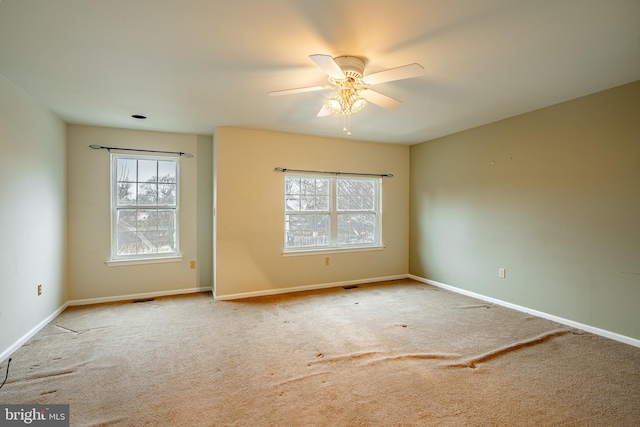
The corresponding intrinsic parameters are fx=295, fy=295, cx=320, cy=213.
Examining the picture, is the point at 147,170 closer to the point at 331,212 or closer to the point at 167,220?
the point at 167,220

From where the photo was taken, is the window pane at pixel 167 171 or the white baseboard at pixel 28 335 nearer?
the white baseboard at pixel 28 335

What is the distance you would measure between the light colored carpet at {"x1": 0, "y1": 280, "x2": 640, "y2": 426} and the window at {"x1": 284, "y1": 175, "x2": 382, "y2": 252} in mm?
1431

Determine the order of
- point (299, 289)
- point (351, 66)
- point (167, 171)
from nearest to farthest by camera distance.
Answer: point (351, 66), point (167, 171), point (299, 289)

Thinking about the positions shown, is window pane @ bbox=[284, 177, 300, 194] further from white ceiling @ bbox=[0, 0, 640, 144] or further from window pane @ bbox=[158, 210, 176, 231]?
window pane @ bbox=[158, 210, 176, 231]

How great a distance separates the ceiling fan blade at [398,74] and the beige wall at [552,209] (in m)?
2.34

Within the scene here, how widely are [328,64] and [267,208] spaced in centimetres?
280

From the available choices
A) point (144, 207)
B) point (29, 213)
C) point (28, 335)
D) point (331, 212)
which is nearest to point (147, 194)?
point (144, 207)

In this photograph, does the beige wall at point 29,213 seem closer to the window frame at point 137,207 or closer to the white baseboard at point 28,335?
the white baseboard at point 28,335

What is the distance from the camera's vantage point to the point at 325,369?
2.33m

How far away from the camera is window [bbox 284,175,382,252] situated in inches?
184

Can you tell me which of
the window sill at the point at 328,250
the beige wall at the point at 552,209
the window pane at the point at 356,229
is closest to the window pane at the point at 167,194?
the window sill at the point at 328,250

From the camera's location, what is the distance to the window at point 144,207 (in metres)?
4.14

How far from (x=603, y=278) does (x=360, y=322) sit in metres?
2.46

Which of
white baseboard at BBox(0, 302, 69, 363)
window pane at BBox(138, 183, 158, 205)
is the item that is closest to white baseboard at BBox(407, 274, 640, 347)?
window pane at BBox(138, 183, 158, 205)
